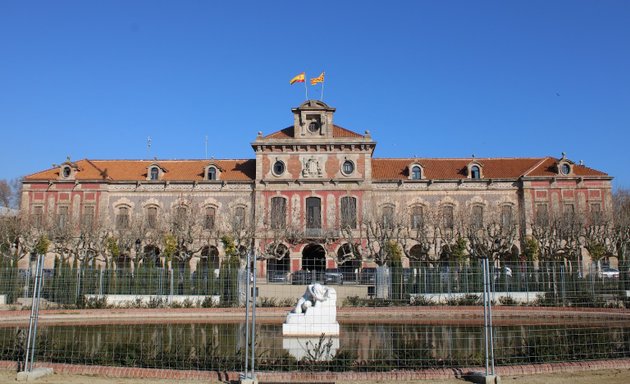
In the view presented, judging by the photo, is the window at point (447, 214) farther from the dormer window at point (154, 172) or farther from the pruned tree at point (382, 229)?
the dormer window at point (154, 172)

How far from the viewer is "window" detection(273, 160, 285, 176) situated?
139ft

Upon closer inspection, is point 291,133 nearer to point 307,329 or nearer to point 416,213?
point 416,213

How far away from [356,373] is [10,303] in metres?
17.0

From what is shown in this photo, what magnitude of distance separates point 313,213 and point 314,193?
5.15 feet

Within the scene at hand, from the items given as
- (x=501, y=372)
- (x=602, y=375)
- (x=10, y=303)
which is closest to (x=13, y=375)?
(x=501, y=372)

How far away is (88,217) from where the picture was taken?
134 feet

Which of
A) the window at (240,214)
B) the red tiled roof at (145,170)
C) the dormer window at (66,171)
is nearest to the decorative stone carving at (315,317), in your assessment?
the window at (240,214)

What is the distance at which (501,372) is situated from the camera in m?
9.51

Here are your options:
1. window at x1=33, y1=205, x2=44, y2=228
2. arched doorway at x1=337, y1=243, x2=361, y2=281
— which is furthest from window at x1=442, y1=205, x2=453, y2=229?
window at x1=33, y1=205, x2=44, y2=228

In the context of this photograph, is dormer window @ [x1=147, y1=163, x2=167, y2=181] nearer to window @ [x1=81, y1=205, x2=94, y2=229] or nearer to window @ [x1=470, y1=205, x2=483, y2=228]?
window @ [x1=81, y1=205, x2=94, y2=229]

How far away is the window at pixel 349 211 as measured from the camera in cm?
4022

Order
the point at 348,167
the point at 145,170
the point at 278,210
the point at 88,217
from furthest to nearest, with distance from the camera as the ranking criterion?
1. the point at 145,170
2. the point at 348,167
3. the point at 278,210
4. the point at 88,217

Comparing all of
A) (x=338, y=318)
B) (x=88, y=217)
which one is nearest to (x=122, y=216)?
(x=88, y=217)

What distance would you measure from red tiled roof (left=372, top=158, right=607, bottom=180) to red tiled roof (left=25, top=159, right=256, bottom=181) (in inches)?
438
